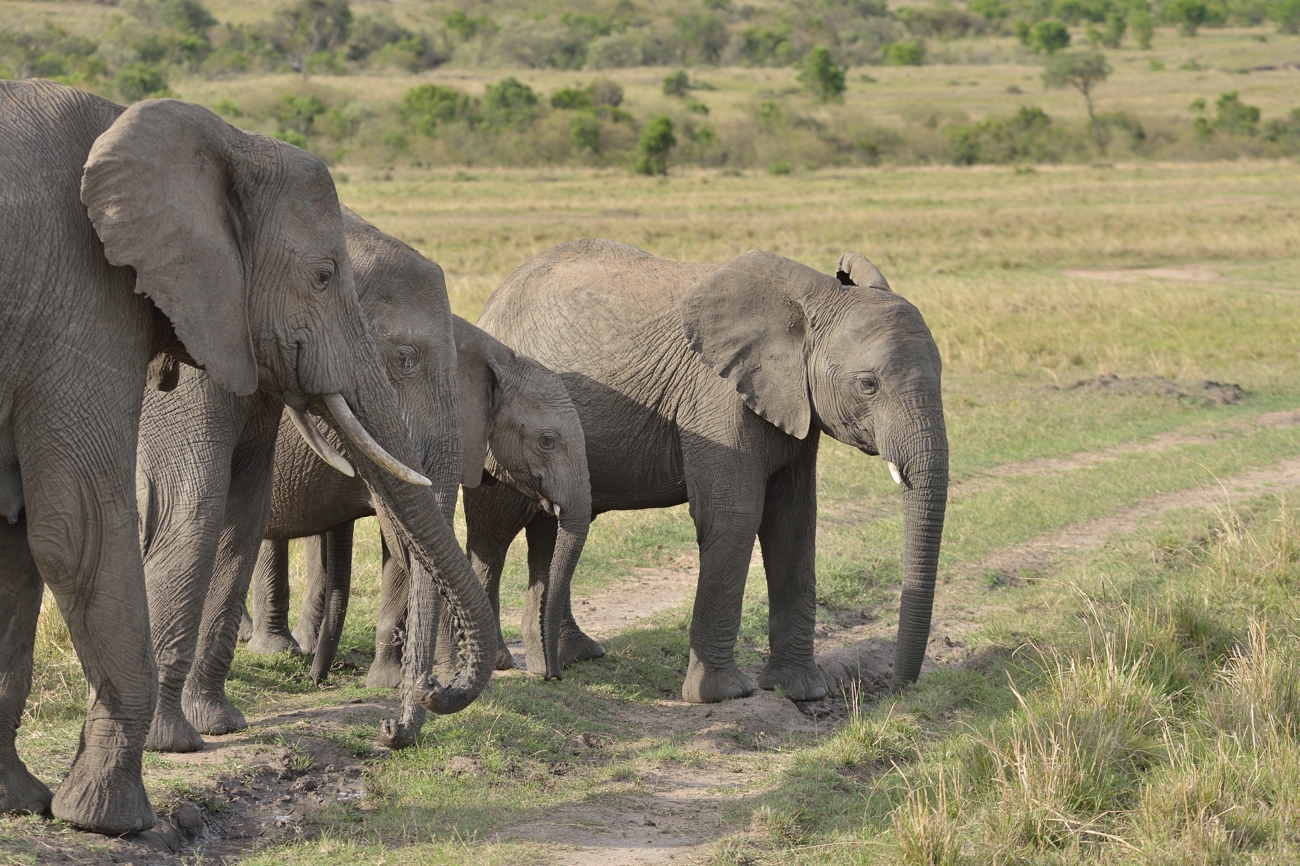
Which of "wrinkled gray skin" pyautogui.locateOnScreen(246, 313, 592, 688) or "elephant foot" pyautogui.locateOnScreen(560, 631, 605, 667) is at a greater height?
"wrinkled gray skin" pyautogui.locateOnScreen(246, 313, 592, 688)

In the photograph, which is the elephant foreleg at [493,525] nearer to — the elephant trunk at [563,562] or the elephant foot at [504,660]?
the elephant foot at [504,660]

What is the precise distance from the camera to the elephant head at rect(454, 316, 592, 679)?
6.97 m

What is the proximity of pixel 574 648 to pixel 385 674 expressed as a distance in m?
1.14

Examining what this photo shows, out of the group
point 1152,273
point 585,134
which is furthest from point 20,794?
point 585,134

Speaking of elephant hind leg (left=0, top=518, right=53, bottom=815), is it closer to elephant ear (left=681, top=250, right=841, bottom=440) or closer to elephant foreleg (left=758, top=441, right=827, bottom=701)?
elephant ear (left=681, top=250, right=841, bottom=440)

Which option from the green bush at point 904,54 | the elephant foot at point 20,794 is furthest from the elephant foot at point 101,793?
the green bush at point 904,54

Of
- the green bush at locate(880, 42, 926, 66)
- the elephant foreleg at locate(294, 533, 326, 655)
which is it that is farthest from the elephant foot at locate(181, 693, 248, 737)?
the green bush at locate(880, 42, 926, 66)

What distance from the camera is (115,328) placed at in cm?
447

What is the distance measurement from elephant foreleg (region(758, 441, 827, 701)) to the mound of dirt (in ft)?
25.4

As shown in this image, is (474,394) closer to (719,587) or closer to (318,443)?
(719,587)

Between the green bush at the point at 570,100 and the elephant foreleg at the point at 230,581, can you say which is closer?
the elephant foreleg at the point at 230,581

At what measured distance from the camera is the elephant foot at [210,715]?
19.9ft

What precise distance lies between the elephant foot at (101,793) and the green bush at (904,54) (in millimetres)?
94351

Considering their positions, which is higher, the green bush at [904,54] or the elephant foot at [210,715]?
the elephant foot at [210,715]
